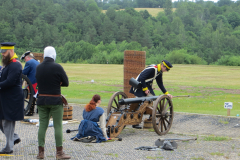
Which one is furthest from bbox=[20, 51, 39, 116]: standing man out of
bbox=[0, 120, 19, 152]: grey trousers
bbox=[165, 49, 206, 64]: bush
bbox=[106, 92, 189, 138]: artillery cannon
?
bbox=[165, 49, 206, 64]: bush

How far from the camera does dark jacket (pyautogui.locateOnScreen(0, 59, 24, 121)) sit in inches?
235

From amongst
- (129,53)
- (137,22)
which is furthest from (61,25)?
(129,53)

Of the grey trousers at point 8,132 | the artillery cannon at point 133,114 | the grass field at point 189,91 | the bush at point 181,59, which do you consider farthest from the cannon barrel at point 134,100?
the bush at point 181,59

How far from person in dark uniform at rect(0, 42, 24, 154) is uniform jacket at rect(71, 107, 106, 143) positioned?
1.56m

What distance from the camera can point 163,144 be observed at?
672cm

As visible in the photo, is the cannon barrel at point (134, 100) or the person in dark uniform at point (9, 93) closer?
the person in dark uniform at point (9, 93)

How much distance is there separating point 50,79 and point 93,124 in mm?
1916

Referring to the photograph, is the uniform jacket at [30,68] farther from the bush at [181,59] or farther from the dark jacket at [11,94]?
the bush at [181,59]

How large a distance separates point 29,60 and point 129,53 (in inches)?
126

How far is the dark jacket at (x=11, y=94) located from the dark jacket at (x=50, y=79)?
464 mm

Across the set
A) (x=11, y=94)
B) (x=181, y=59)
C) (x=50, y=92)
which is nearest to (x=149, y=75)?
(x=50, y=92)

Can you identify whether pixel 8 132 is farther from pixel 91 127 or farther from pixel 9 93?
pixel 91 127

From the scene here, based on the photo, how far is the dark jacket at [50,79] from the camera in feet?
18.7

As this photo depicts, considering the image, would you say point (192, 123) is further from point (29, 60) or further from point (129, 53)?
point (29, 60)
